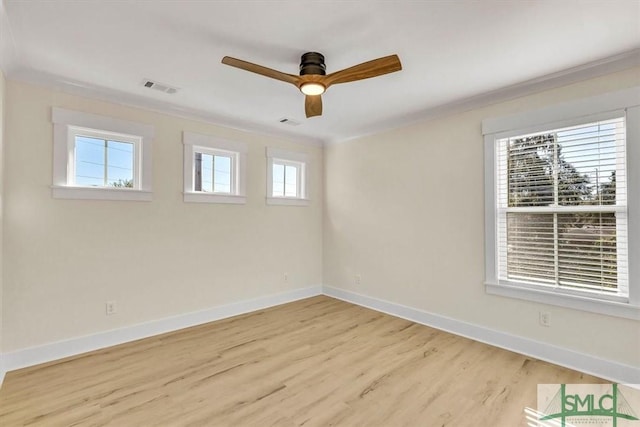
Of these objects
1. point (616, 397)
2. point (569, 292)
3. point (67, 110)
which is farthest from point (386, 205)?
point (67, 110)

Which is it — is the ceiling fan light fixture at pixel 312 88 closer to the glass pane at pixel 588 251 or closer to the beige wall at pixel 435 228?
the beige wall at pixel 435 228

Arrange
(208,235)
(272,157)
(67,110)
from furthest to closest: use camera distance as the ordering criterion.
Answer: (272,157) < (208,235) < (67,110)

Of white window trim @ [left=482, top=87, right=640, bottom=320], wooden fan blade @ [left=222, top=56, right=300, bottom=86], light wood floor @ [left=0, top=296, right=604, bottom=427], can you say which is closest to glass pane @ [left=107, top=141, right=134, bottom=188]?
light wood floor @ [left=0, top=296, right=604, bottom=427]

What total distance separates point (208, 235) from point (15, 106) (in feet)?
6.86

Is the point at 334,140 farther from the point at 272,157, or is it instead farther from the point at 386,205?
the point at 386,205

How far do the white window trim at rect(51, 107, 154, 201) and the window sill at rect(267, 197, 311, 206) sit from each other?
62.9 inches

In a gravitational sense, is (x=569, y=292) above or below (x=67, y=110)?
below

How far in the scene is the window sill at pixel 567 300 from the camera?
2.41m

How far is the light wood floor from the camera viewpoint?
2039 millimetres

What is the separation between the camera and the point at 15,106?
2664 millimetres

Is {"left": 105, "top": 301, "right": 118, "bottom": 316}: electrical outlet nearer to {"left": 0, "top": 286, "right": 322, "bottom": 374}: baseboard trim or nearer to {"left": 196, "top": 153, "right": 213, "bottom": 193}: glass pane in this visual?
{"left": 0, "top": 286, "right": 322, "bottom": 374}: baseboard trim

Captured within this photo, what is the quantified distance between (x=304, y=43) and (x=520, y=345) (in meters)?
3.28

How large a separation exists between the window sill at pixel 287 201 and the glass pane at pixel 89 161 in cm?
199

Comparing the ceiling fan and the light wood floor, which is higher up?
the ceiling fan
